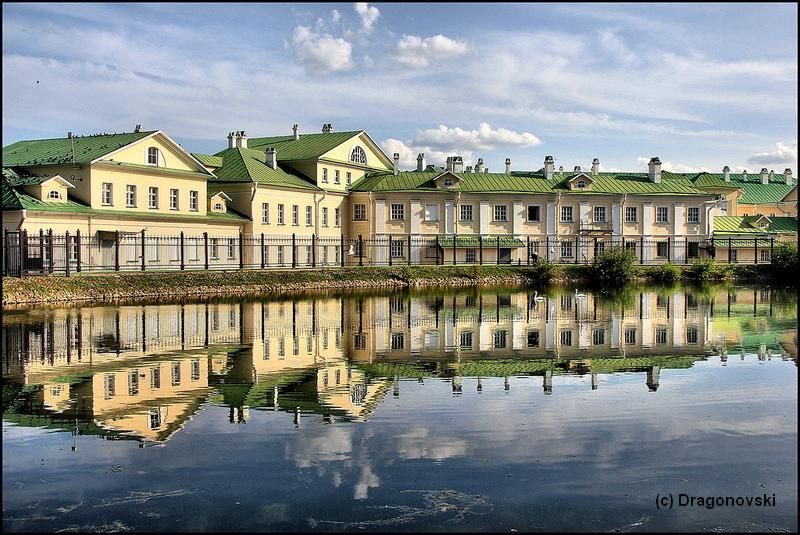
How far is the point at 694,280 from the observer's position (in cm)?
5341

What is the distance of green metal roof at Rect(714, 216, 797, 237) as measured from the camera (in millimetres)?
65500

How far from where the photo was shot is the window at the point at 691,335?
69.8 feet

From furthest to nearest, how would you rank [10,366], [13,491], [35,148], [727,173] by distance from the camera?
[727,173] → [35,148] → [10,366] → [13,491]

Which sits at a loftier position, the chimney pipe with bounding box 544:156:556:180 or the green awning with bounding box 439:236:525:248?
the chimney pipe with bounding box 544:156:556:180

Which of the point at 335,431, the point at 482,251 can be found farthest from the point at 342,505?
the point at 482,251

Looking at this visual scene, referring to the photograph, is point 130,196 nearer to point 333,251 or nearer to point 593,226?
point 333,251

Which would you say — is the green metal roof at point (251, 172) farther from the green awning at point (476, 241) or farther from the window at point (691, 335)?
the window at point (691, 335)

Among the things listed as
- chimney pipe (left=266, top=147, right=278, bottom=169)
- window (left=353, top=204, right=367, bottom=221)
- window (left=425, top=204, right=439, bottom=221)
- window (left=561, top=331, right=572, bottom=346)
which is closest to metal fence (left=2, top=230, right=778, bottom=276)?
window (left=425, top=204, right=439, bottom=221)

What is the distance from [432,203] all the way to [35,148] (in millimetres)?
25474

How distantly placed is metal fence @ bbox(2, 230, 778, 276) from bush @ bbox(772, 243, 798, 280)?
529 cm

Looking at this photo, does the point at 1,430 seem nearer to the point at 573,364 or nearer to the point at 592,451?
the point at 592,451

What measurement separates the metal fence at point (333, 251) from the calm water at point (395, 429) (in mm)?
17662

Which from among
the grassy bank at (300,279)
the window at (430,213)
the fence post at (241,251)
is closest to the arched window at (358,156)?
the window at (430,213)

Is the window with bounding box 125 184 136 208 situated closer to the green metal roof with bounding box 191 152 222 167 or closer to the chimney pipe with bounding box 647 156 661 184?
the green metal roof with bounding box 191 152 222 167
